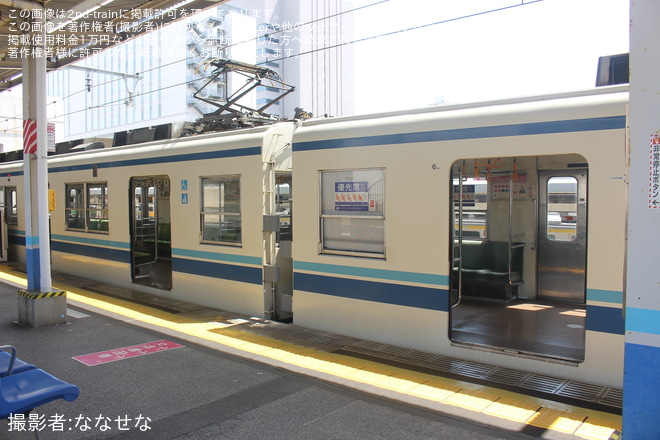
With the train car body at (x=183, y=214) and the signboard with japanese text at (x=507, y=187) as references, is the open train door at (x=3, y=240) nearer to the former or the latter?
the train car body at (x=183, y=214)

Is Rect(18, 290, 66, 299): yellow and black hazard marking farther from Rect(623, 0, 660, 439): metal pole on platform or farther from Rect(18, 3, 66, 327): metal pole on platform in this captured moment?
Rect(623, 0, 660, 439): metal pole on platform

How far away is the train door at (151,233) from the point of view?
10.4 m

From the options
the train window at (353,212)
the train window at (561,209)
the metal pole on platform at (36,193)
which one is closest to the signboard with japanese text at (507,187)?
the train window at (561,209)

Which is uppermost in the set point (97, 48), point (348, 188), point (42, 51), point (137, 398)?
point (97, 48)

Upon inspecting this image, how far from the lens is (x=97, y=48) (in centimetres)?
866

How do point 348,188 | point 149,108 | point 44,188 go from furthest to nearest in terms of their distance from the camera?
point 149,108
point 44,188
point 348,188

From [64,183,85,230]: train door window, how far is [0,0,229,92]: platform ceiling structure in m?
2.95

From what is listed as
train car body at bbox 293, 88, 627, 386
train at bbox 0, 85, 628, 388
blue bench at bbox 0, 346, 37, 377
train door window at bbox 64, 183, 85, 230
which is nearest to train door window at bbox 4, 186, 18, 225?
train door window at bbox 64, 183, 85, 230

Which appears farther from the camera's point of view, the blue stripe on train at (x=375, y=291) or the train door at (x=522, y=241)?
the train door at (x=522, y=241)

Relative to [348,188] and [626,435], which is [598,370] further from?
[348,188]

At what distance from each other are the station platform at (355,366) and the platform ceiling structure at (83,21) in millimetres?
3969

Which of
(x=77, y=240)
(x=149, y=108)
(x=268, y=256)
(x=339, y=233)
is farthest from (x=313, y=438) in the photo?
(x=149, y=108)

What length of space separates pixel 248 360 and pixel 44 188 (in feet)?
12.4

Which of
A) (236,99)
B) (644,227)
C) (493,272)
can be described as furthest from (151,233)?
(644,227)
